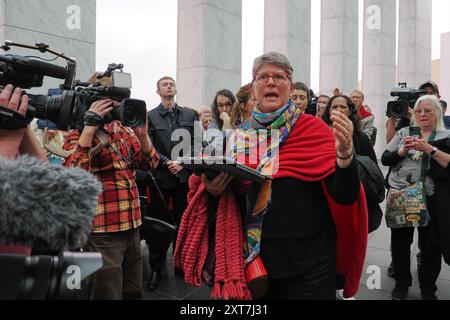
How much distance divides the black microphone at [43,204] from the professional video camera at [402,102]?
11.6 feet

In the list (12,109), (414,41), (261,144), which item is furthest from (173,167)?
(414,41)

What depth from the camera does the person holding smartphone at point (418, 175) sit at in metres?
3.24

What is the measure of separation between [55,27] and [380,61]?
13.4 m

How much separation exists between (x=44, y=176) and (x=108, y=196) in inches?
70.7

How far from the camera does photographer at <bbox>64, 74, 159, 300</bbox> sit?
7.45 feet

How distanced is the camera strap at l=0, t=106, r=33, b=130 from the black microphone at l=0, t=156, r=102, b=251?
0.52 metres

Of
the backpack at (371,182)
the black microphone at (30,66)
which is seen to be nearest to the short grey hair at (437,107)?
the backpack at (371,182)

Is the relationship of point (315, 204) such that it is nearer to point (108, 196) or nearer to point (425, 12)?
point (108, 196)

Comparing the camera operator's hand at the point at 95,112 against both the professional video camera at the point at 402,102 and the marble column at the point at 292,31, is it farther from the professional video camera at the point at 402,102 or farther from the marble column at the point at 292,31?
the marble column at the point at 292,31

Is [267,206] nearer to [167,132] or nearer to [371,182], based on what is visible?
[371,182]

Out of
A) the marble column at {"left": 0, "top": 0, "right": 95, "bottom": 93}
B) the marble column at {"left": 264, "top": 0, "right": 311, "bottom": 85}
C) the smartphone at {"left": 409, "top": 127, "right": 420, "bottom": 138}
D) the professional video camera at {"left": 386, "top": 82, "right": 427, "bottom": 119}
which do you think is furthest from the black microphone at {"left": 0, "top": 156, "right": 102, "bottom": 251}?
the marble column at {"left": 264, "top": 0, "right": 311, "bottom": 85}

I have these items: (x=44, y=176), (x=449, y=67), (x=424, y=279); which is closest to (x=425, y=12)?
(x=449, y=67)

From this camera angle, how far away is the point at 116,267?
2393 mm

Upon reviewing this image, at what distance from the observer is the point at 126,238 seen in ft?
8.27
